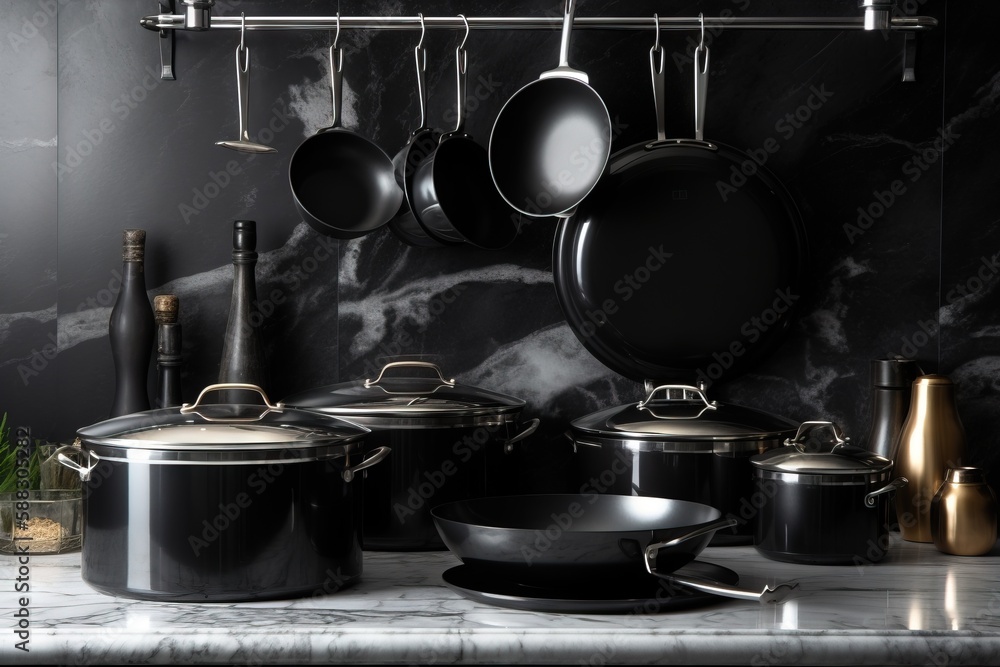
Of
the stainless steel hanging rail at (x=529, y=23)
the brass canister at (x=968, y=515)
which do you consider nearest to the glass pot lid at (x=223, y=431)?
the stainless steel hanging rail at (x=529, y=23)

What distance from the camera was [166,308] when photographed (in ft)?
4.70

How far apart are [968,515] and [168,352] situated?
3.69ft

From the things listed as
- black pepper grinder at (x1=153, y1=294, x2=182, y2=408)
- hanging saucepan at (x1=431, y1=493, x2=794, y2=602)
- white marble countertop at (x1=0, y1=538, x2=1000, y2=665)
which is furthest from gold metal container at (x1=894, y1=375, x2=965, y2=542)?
black pepper grinder at (x1=153, y1=294, x2=182, y2=408)

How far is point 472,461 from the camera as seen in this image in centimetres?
128

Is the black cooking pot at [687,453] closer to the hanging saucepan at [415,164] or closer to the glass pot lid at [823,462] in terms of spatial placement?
the glass pot lid at [823,462]

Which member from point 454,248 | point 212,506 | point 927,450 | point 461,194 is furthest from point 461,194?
point 927,450

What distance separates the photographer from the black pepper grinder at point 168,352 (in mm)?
1423

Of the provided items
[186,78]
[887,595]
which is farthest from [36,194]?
[887,595]

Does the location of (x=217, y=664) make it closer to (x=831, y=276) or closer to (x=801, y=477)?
(x=801, y=477)

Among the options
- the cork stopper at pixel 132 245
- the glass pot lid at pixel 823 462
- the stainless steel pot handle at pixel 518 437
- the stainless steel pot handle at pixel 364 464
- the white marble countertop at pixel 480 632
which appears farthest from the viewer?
the cork stopper at pixel 132 245

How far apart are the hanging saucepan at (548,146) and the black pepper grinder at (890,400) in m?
0.53

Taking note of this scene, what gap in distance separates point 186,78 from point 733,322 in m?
0.91

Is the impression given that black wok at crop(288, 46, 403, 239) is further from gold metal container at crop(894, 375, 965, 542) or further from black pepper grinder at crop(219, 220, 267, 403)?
gold metal container at crop(894, 375, 965, 542)

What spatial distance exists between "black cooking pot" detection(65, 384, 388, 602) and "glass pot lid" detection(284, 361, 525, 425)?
0.19 m
